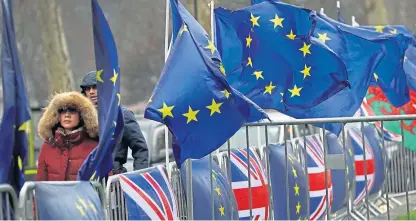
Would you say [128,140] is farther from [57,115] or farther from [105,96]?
[105,96]

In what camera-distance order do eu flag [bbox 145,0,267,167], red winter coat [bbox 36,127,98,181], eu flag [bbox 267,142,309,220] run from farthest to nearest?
1. eu flag [bbox 267,142,309,220]
2. red winter coat [bbox 36,127,98,181]
3. eu flag [bbox 145,0,267,167]

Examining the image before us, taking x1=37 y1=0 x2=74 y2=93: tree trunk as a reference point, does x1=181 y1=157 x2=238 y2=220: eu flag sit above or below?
below

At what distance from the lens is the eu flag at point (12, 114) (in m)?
6.79

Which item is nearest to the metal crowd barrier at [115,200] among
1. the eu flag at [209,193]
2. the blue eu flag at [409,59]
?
the eu flag at [209,193]

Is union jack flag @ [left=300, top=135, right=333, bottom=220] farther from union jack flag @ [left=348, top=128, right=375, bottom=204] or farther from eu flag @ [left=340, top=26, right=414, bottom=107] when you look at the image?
eu flag @ [left=340, top=26, right=414, bottom=107]

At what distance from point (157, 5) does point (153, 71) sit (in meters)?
1.67

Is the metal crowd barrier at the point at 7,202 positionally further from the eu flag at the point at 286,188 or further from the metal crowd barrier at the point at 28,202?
the eu flag at the point at 286,188

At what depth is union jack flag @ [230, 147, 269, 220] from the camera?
34.9 feet

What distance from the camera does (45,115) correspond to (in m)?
9.31

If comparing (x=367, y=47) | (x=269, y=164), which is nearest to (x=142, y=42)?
(x=367, y=47)

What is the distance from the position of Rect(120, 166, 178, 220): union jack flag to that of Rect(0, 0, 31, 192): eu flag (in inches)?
69.9

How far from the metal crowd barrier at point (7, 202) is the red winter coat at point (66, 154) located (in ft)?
7.86

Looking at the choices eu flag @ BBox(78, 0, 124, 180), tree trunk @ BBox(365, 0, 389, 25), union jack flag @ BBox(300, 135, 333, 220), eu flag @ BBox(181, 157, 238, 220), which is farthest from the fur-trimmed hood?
tree trunk @ BBox(365, 0, 389, 25)

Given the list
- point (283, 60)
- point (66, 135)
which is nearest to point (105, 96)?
point (66, 135)
